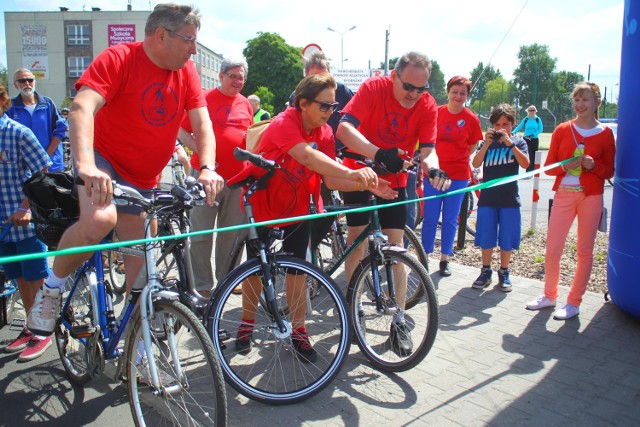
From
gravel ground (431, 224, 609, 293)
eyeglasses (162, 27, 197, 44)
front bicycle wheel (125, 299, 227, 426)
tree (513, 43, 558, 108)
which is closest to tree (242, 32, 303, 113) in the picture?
tree (513, 43, 558, 108)

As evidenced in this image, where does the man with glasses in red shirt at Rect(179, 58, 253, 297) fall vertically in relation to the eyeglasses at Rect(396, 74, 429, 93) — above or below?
below

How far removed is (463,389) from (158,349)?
6.13 feet

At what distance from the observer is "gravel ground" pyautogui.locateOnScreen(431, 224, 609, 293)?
570cm

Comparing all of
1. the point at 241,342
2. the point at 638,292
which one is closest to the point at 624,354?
the point at 638,292

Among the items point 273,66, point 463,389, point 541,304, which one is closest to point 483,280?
point 541,304

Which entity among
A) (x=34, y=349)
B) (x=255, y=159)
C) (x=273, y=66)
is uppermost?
(x=273, y=66)

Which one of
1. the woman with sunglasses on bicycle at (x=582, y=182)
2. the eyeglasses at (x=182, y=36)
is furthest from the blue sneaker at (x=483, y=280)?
the eyeglasses at (x=182, y=36)

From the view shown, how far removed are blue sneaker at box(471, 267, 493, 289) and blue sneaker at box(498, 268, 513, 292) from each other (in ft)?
0.36

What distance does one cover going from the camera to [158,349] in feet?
8.23

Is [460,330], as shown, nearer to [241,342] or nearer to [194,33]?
[241,342]

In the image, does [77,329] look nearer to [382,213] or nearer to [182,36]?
[182,36]

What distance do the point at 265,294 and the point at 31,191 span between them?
4.65 ft

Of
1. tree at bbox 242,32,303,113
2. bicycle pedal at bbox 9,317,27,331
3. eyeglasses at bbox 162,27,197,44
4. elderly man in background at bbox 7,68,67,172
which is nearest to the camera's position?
eyeglasses at bbox 162,27,197,44

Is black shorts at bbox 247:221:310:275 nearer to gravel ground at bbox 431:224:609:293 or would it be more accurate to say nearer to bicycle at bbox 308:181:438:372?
bicycle at bbox 308:181:438:372
